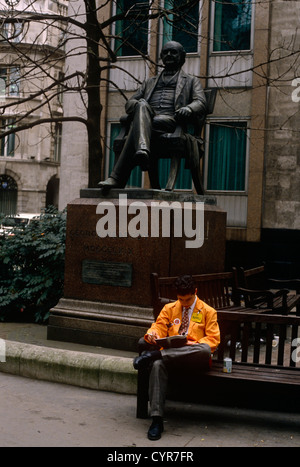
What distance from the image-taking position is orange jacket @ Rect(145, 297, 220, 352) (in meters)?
5.87

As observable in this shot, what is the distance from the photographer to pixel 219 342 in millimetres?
5980

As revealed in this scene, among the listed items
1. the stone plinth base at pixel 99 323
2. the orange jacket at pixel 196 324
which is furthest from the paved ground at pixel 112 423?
the stone plinth base at pixel 99 323

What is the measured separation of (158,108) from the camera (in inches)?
357

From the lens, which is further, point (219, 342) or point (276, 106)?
point (276, 106)

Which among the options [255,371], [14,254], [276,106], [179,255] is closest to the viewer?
[255,371]

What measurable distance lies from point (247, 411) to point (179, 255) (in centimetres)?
235

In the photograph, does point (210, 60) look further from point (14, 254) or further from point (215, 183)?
point (14, 254)

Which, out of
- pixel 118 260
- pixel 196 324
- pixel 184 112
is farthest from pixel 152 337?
pixel 184 112

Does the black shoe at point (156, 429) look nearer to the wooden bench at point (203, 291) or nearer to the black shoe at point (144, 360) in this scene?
the black shoe at point (144, 360)

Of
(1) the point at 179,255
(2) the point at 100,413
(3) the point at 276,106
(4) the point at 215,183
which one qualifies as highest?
(3) the point at 276,106

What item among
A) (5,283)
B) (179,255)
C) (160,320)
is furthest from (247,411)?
(5,283)

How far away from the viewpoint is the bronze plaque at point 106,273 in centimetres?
797

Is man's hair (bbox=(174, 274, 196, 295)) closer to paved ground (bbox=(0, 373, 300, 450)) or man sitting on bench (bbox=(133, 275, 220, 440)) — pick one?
man sitting on bench (bbox=(133, 275, 220, 440))

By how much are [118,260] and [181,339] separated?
2.43 meters
